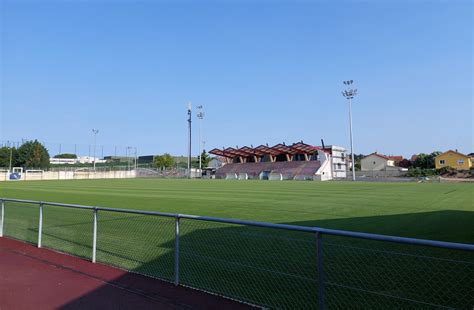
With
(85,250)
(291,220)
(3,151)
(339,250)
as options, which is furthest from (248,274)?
(3,151)

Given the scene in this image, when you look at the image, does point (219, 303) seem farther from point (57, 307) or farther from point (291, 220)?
point (291, 220)

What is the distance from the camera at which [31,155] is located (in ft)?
282

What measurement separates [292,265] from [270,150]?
81.4 metres

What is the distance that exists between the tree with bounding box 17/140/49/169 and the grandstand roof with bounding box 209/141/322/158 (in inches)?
1623

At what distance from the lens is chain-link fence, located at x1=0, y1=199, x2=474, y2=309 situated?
4543 mm

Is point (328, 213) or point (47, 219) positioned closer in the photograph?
point (47, 219)

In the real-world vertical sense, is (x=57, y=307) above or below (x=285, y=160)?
below

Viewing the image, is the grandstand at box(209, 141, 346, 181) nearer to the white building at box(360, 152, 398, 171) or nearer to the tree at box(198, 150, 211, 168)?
the tree at box(198, 150, 211, 168)

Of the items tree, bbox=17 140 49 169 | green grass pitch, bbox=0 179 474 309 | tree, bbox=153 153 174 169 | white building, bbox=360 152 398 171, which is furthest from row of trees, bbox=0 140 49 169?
white building, bbox=360 152 398 171

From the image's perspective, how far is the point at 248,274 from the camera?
582 centimetres

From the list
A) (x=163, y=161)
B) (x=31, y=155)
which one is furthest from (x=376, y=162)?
(x=31, y=155)

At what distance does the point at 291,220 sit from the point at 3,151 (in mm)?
93282

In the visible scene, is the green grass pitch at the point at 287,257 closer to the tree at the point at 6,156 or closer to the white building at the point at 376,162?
the tree at the point at 6,156

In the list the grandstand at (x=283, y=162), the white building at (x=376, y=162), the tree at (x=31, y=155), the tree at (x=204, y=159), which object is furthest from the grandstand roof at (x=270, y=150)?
the tree at (x=31, y=155)
